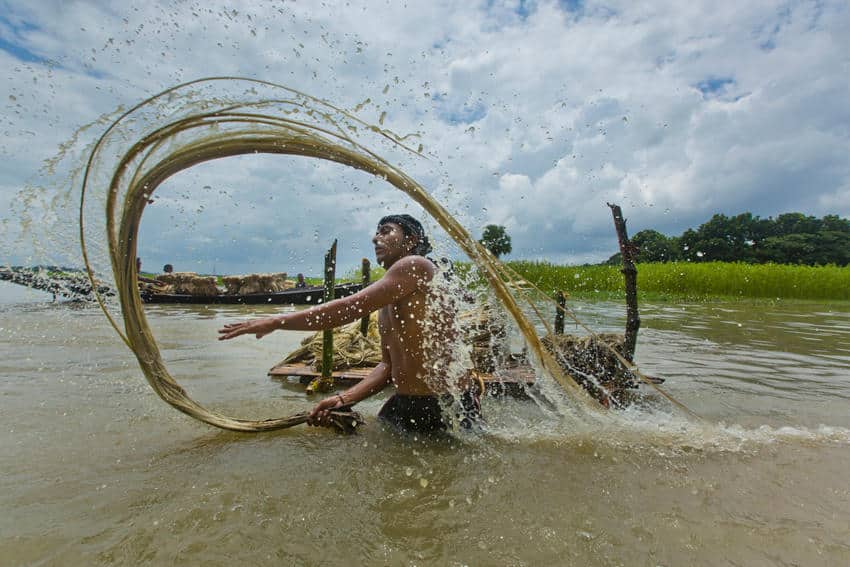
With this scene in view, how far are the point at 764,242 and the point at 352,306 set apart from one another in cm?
5947

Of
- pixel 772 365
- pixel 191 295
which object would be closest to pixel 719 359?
pixel 772 365

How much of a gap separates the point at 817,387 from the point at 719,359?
1719mm

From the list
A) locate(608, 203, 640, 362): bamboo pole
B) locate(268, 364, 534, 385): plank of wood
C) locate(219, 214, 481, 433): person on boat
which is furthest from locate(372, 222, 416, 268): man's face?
locate(608, 203, 640, 362): bamboo pole

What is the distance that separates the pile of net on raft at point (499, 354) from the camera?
4336 mm

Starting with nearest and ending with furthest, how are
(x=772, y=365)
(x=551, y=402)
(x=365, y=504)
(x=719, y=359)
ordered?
→ 1. (x=365, y=504)
2. (x=551, y=402)
3. (x=772, y=365)
4. (x=719, y=359)

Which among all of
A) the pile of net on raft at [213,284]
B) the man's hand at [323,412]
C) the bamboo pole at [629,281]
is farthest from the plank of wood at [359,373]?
the pile of net on raft at [213,284]

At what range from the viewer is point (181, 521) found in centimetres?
195

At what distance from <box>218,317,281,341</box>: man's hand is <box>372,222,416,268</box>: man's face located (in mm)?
872

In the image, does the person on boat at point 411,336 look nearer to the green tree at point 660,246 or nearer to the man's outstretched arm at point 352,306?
the man's outstretched arm at point 352,306

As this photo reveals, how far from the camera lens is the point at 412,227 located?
281cm

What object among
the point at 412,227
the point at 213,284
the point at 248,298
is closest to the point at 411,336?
the point at 412,227

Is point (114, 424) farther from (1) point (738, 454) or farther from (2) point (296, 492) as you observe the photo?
(1) point (738, 454)

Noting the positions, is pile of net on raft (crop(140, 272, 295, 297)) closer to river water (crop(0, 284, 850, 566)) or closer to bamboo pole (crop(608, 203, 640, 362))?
river water (crop(0, 284, 850, 566))

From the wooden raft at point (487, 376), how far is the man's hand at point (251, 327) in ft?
8.98
